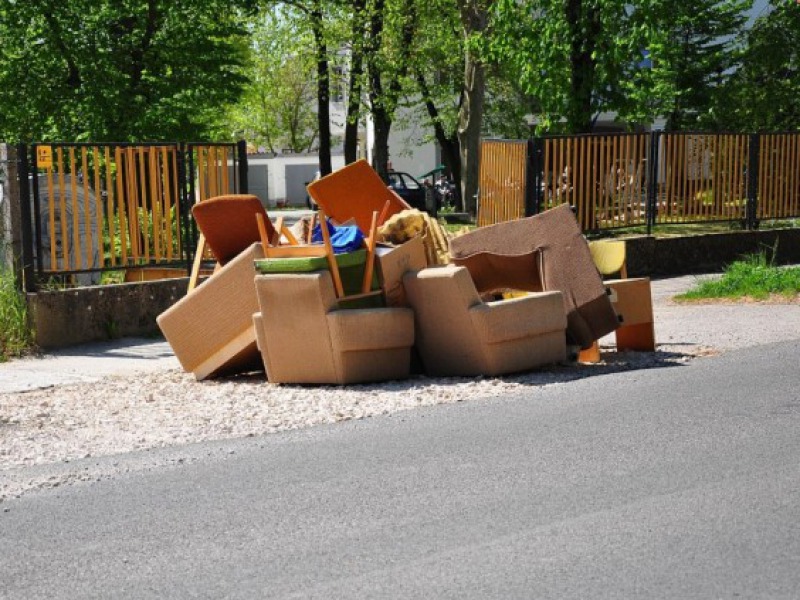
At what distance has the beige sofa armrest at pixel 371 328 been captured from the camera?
1020 cm

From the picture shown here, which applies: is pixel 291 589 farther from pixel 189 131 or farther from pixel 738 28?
pixel 738 28

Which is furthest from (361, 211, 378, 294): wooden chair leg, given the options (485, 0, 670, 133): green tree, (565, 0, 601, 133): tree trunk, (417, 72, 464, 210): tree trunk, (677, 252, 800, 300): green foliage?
(417, 72, 464, 210): tree trunk

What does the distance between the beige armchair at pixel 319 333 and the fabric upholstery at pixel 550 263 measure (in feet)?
3.42

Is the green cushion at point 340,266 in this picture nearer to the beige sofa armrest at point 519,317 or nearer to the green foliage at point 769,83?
the beige sofa armrest at point 519,317

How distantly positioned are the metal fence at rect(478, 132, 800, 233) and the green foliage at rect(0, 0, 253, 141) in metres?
12.6

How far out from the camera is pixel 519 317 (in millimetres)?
10531

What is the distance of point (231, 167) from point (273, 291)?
5508 millimetres

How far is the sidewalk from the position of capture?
38.5ft

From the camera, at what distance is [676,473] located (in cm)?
711

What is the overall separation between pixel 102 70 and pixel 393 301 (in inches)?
837

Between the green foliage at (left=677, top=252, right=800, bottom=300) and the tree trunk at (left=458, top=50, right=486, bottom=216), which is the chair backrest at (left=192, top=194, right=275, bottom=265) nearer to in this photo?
the green foliage at (left=677, top=252, right=800, bottom=300)

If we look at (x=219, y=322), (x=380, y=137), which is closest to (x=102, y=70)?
(x=380, y=137)

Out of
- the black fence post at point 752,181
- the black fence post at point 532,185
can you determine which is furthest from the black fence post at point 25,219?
the black fence post at point 752,181

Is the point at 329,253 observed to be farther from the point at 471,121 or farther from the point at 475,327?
the point at 471,121
